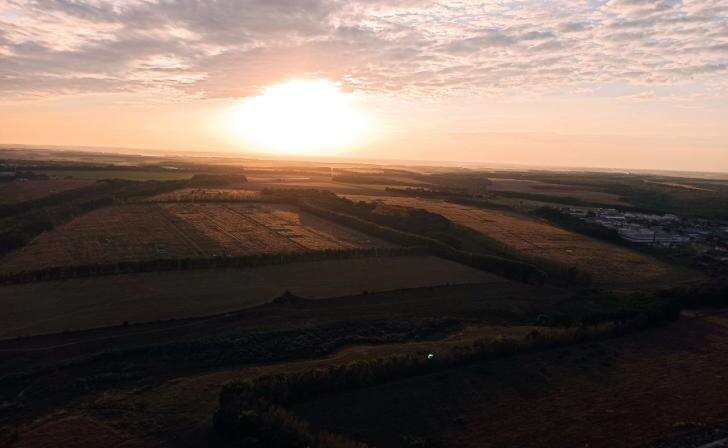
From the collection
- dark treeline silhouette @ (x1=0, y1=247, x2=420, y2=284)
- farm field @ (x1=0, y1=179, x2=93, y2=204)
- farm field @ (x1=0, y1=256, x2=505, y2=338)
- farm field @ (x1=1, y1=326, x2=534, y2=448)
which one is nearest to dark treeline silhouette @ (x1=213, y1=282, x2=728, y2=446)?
farm field @ (x1=1, y1=326, x2=534, y2=448)

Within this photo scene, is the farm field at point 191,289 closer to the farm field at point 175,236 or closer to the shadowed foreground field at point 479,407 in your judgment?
the farm field at point 175,236

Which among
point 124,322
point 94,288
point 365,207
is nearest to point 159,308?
point 124,322

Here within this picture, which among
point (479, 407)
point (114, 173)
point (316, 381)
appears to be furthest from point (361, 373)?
point (114, 173)

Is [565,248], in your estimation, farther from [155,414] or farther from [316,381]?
[155,414]

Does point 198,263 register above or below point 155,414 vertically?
above

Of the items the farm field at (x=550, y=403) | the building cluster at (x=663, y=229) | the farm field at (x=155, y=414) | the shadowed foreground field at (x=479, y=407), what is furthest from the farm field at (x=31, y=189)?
the building cluster at (x=663, y=229)

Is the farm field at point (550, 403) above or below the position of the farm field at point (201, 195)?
below
